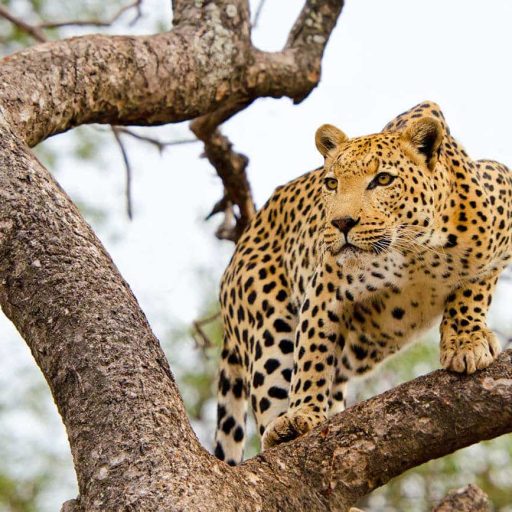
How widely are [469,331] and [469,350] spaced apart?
0.70 metres

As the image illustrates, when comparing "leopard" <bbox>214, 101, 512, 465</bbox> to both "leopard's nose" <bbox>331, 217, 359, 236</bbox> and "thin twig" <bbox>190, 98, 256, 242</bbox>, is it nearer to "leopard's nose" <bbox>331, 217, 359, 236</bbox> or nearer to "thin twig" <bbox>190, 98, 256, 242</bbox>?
"leopard's nose" <bbox>331, 217, 359, 236</bbox>

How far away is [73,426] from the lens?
430 cm

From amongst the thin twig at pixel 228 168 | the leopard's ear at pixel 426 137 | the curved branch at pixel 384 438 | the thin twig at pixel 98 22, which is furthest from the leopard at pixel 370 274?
the thin twig at pixel 98 22

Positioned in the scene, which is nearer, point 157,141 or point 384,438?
point 384,438

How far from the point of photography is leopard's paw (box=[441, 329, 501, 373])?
534 cm

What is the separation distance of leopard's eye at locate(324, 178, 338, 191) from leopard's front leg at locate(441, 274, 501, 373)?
36.7 inches

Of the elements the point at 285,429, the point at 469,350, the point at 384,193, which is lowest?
the point at 469,350

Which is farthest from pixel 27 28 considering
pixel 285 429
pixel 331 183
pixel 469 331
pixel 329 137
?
pixel 469 331

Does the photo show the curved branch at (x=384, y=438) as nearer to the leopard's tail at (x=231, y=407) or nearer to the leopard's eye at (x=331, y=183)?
the leopard's eye at (x=331, y=183)

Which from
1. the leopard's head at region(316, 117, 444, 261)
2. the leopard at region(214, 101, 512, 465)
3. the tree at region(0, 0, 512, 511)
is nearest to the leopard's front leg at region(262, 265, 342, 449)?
the leopard at region(214, 101, 512, 465)

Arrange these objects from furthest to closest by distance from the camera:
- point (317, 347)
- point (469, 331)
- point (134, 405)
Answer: point (317, 347), point (469, 331), point (134, 405)

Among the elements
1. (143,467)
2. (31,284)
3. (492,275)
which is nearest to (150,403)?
(143,467)

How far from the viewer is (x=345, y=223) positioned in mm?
6281

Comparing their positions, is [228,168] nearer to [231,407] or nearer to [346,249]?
[231,407]
